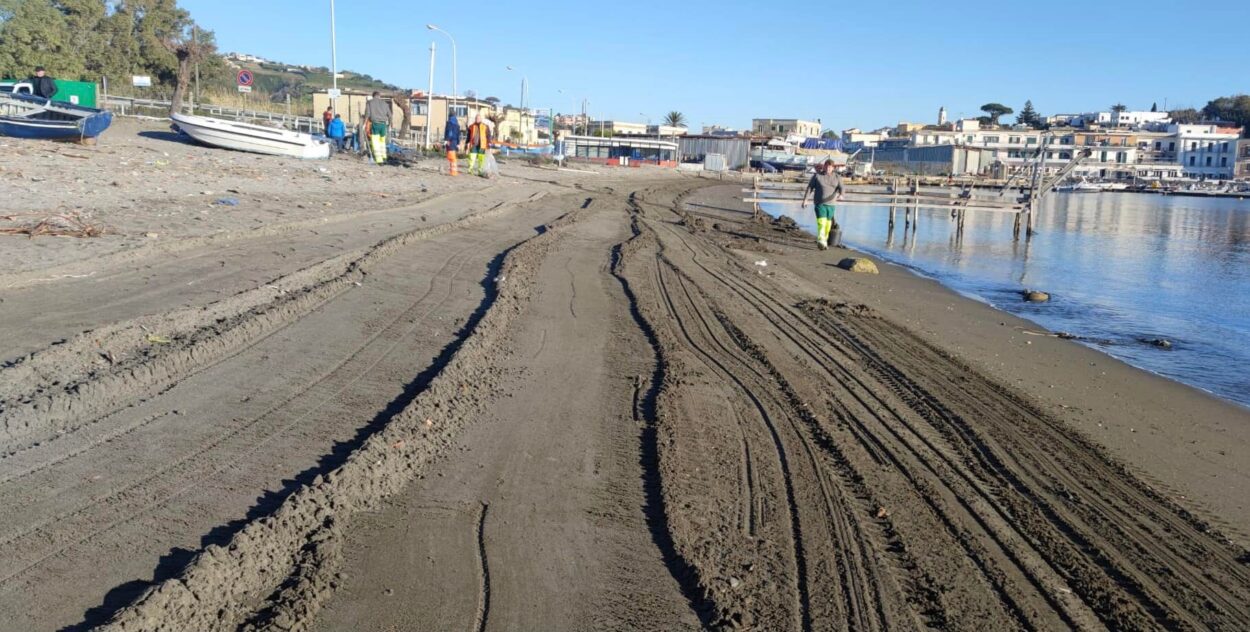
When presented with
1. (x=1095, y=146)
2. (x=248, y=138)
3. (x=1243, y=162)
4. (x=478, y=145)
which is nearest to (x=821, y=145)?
(x=1095, y=146)

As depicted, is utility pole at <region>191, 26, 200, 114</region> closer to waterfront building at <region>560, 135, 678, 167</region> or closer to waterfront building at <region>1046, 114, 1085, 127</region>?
waterfront building at <region>560, 135, 678, 167</region>

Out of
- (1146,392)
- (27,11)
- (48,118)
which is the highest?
(27,11)

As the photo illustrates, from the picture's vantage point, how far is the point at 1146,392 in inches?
352

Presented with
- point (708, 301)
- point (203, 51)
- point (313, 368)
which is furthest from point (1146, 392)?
point (203, 51)

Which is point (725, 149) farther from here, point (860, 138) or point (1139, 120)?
point (1139, 120)

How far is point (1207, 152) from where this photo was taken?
383ft

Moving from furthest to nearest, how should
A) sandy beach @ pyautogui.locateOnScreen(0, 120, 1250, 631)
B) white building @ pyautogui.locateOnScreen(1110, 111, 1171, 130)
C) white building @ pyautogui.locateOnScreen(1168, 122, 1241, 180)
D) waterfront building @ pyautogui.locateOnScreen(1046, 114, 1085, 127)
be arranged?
1. waterfront building @ pyautogui.locateOnScreen(1046, 114, 1085, 127)
2. white building @ pyautogui.locateOnScreen(1110, 111, 1171, 130)
3. white building @ pyautogui.locateOnScreen(1168, 122, 1241, 180)
4. sandy beach @ pyautogui.locateOnScreen(0, 120, 1250, 631)

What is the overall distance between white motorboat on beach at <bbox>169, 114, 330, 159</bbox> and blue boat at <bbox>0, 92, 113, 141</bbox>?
8.06 feet

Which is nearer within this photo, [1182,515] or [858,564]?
[858,564]

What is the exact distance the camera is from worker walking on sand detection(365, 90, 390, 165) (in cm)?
2412

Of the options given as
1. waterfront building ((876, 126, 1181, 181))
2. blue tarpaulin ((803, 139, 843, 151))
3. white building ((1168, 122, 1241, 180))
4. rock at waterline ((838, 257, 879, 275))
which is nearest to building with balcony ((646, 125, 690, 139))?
blue tarpaulin ((803, 139, 843, 151))

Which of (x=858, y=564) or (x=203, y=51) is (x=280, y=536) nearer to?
(x=858, y=564)

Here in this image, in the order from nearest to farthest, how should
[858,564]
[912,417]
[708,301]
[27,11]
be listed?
[858,564]
[912,417]
[708,301]
[27,11]

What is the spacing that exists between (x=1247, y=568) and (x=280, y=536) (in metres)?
4.63
